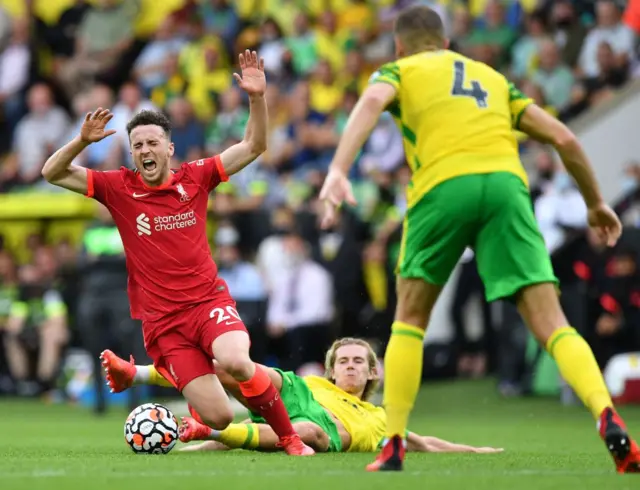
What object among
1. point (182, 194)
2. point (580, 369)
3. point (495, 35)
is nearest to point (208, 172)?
point (182, 194)

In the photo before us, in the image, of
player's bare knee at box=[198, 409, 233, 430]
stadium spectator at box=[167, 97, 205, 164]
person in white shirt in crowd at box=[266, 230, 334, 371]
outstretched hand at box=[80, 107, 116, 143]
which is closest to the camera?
outstretched hand at box=[80, 107, 116, 143]

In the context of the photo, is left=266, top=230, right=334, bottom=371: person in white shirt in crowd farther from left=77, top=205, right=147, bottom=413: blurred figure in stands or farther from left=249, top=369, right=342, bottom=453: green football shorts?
left=249, top=369, right=342, bottom=453: green football shorts

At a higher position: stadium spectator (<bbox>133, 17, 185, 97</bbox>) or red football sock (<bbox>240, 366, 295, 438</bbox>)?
stadium spectator (<bbox>133, 17, 185, 97</bbox>)

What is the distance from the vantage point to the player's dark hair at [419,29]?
296 inches

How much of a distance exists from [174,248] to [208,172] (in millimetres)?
548

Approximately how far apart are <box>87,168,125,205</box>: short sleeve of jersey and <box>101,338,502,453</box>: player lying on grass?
1.04 meters

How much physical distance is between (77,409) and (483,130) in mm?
10223

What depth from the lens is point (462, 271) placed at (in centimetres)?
1744

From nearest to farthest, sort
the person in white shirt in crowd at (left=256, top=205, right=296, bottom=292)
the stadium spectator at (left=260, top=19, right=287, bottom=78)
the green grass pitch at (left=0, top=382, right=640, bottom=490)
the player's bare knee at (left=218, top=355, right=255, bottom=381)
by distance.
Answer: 1. the green grass pitch at (left=0, top=382, right=640, bottom=490)
2. the player's bare knee at (left=218, top=355, right=255, bottom=381)
3. the person in white shirt in crowd at (left=256, top=205, right=296, bottom=292)
4. the stadium spectator at (left=260, top=19, right=287, bottom=78)

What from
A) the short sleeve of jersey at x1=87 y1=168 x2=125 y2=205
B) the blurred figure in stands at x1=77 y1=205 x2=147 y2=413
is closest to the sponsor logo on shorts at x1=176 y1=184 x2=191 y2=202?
the short sleeve of jersey at x1=87 y1=168 x2=125 y2=205

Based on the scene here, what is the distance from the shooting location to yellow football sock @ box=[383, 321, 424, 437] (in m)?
7.24

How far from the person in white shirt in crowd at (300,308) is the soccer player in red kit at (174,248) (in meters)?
7.55

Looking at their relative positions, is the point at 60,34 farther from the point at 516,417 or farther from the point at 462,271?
the point at 516,417

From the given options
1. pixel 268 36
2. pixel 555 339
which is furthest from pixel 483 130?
pixel 268 36
